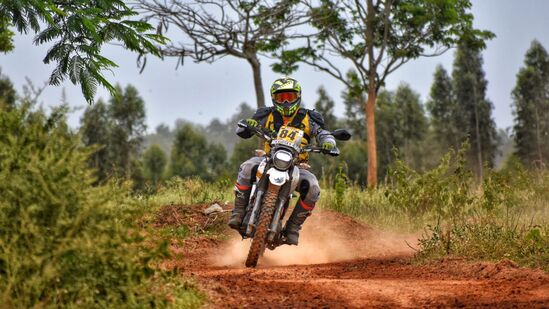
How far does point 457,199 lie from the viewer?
35.5ft

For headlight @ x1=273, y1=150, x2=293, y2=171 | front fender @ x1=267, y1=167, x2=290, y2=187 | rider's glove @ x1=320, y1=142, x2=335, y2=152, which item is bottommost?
front fender @ x1=267, y1=167, x2=290, y2=187

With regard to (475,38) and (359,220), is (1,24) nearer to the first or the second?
(359,220)

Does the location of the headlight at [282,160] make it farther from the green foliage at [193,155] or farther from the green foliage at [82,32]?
the green foliage at [193,155]

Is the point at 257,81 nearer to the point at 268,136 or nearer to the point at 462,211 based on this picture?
the point at 462,211

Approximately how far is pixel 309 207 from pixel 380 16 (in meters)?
18.1

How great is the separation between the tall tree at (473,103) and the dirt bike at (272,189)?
66.0 metres

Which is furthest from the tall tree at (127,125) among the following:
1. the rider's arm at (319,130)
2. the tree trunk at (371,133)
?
the rider's arm at (319,130)

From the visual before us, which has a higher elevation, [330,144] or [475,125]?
[475,125]

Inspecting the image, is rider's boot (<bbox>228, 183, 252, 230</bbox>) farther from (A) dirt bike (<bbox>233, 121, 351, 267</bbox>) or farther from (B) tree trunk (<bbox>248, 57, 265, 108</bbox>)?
(B) tree trunk (<bbox>248, 57, 265, 108</bbox>)

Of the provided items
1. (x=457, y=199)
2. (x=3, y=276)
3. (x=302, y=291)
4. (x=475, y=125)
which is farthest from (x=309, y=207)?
(x=475, y=125)

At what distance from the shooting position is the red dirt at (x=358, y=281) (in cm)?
638

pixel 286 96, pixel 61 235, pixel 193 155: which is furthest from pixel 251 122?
pixel 193 155

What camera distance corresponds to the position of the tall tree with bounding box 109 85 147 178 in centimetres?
7279

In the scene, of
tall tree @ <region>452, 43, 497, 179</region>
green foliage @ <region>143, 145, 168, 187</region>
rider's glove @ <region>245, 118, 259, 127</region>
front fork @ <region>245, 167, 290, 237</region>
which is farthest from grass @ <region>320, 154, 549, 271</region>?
green foliage @ <region>143, 145, 168, 187</region>
